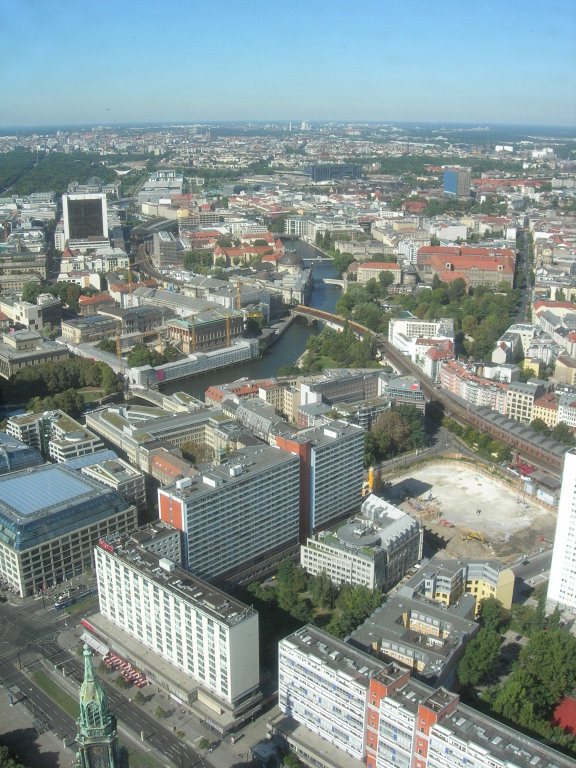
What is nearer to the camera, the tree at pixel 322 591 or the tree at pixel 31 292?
the tree at pixel 322 591

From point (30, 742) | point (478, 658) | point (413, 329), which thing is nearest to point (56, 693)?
point (30, 742)

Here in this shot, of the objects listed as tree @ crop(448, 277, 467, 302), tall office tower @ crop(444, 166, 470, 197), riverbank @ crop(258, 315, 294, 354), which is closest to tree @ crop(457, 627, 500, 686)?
riverbank @ crop(258, 315, 294, 354)

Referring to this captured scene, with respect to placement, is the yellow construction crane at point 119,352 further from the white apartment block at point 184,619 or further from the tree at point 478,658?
the tree at point 478,658

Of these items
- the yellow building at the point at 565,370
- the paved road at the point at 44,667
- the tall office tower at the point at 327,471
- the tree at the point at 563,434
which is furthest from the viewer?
the yellow building at the point at 565,370

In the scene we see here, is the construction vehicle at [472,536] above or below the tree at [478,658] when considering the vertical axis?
below

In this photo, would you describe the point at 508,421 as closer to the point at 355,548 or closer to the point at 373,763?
the point at 355,548

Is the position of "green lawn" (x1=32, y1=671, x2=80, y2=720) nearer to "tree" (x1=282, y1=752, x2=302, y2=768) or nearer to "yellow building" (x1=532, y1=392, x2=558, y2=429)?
"tree" (x1=282, y1=752, x2=302, y2=768)

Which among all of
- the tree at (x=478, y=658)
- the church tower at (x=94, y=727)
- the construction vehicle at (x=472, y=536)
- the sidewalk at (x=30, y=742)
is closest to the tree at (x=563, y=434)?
the construction vehicle at (x=472, y=536)

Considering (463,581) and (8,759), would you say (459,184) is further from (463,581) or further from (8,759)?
(8,759)

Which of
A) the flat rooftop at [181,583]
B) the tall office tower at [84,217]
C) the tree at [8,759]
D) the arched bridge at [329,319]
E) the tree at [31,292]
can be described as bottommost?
the tree at [8,759]
